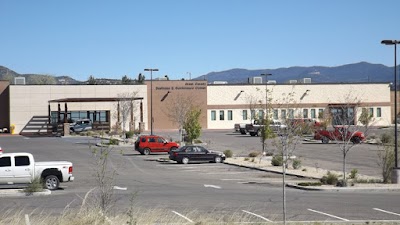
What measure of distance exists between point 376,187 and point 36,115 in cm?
7090

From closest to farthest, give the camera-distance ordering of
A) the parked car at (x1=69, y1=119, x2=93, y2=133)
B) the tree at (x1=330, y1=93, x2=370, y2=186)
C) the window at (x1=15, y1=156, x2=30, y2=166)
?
the window at (x1=15, y1=156, x2=30, y2=166), the tree at (x1=330, y1=93, x2=370, y2=186), the parked car at (x1=69, y1=119, x2=93, y2=133)

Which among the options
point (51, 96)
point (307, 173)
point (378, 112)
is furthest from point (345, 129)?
point (378, 112)

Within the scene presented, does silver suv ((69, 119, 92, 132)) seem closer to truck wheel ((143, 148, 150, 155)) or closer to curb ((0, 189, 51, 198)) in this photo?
truck wheel ((143, 148, 150, 155))

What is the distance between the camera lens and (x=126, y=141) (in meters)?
68.4

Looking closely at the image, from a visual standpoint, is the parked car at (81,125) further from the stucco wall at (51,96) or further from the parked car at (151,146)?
the parked car at (151,146)

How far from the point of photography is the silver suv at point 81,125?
294 feet

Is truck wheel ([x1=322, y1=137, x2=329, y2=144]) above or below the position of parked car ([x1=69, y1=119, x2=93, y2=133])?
below

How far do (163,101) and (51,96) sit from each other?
15.7 m

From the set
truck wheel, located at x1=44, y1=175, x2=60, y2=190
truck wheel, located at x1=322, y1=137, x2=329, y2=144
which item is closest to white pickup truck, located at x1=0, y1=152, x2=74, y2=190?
truck wheel, located at x1=44, y1=175, x2=60, y2=190

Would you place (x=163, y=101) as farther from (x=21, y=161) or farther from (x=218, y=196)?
(x=218, y=196)

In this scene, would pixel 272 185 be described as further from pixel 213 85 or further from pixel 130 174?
pixel 213 85

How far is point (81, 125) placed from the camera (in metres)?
90.4

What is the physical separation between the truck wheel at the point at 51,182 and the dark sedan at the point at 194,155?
16.7m

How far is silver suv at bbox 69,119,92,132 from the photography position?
8969cm
